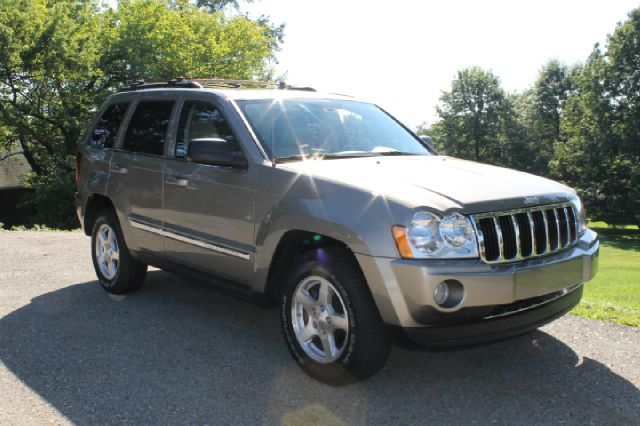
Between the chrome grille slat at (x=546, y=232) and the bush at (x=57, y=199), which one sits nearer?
the chrome grille slat at (x=546, y=232)

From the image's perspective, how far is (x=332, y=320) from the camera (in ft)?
12.9

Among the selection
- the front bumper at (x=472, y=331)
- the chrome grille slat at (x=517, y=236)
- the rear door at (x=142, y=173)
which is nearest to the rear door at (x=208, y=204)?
the rear door at (x=142, y=173)

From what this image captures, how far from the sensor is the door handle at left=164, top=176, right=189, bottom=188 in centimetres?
502

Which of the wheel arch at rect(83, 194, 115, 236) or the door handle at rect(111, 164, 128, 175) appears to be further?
the wheel arch at rect(83, 194, 115, 236)

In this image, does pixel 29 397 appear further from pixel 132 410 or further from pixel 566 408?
pixel 566 408

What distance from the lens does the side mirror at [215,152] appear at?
4383 millimetres

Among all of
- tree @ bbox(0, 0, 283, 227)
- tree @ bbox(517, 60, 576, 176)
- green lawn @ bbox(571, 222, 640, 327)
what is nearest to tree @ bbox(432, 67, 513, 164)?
tree @ bbox(517, 60, 576, 176)

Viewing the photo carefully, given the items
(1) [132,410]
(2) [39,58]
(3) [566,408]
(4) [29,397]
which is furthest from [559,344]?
(2) [39,58]

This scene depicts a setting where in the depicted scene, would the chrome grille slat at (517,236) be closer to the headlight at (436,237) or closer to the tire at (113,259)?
the headlight at (436,237)


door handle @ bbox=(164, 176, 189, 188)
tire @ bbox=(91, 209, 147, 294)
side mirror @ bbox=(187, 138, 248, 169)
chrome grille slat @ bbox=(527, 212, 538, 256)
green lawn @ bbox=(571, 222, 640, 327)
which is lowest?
green lawn @ bbox=(571, 222, 640, 327)

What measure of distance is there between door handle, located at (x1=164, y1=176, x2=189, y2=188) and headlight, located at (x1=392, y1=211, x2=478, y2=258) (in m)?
2.09

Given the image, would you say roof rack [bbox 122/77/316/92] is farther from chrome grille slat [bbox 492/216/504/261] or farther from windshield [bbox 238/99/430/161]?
chrome grille slat [bbox 492/216/504/261]

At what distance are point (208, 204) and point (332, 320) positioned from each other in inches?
56.4

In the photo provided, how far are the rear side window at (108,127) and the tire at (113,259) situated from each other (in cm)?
68
